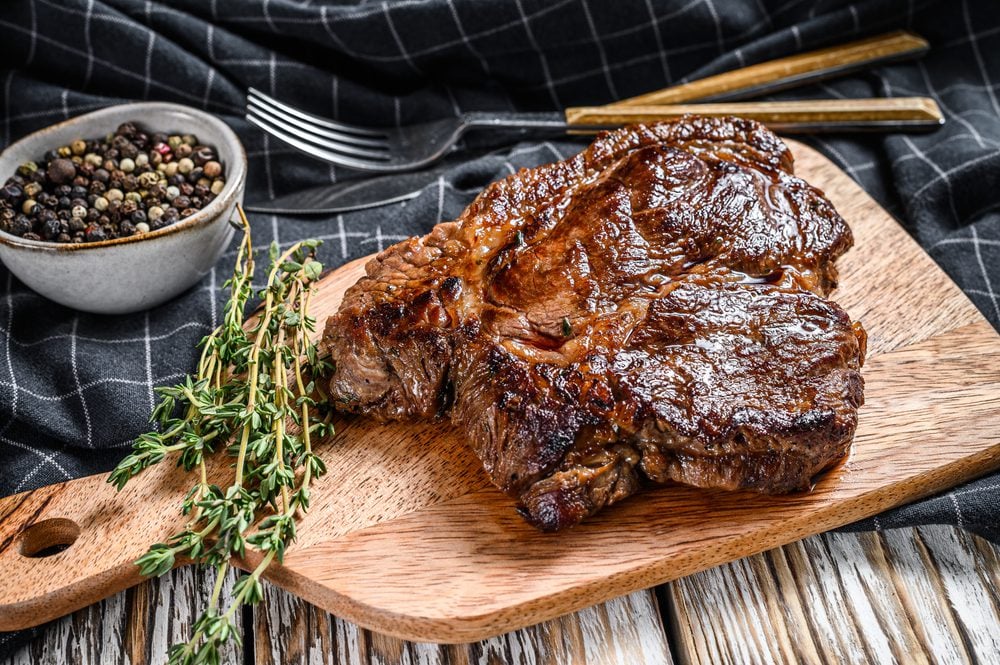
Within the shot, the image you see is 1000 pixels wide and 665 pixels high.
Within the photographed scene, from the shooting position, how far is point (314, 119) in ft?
14.6

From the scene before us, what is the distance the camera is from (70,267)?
345 centimetres

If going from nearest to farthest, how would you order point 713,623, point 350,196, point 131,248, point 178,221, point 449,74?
1. point 713,623
2. point 131,248
3. point 178,221
4. point 350,196
5. point 449,74

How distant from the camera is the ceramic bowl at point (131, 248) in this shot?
3434 mm

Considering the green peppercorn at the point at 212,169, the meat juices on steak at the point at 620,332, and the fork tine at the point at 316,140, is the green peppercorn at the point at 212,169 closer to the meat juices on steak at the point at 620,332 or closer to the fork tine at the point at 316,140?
the fork tine at the point at 316,140

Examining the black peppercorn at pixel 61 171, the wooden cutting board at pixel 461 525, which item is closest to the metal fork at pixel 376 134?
the black peppercorn at pixel 61 171

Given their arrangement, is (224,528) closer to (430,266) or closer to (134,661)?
(134,661)

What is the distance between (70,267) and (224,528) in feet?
4.41

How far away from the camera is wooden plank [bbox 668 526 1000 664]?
2.90 meters

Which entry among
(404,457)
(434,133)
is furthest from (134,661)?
(434,133)

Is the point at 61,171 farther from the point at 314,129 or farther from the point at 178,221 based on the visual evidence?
the point at 314,129

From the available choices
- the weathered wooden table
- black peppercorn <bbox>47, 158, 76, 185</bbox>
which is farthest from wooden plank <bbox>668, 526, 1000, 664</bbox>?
black peppercorn <bbox>47, 158, 76, 185</bbox>

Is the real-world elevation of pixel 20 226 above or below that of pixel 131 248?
above

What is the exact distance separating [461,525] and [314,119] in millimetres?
2351

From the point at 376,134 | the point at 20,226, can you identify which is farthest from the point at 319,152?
the point at 20,226
